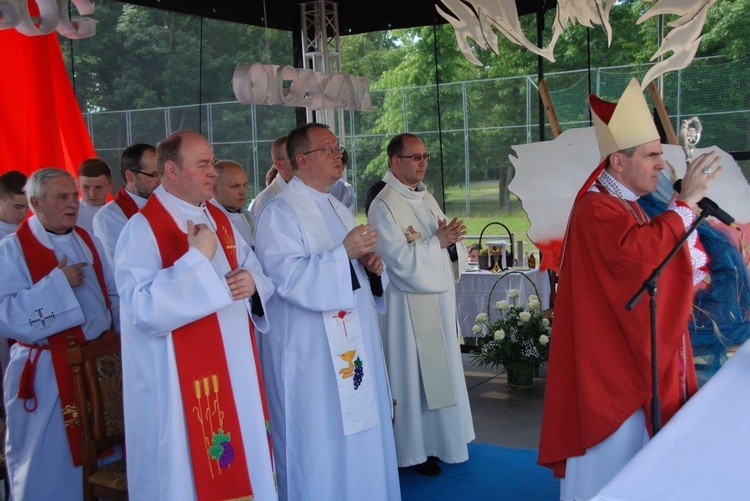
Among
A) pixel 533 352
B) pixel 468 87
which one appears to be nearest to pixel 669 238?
pixel 533 352

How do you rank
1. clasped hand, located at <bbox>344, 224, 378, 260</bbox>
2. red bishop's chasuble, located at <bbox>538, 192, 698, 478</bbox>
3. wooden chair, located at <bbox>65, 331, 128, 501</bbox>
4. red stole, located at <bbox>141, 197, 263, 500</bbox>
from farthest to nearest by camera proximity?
1. clasped hand, located at <bbox>344, 224, 378, 260</bbox>
2. wooden chair, located at <bbox>65, 331, 128, 501</bbox>
3. red stole, located at <bbox>141, 197, 263, 500</bbox>
4. red bishop's chasuble, located at <bbox>538, 192, 698, 478</bbox>

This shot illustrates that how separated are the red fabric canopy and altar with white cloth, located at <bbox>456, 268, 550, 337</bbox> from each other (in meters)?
4.15

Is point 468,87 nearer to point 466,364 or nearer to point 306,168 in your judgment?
point 466,364

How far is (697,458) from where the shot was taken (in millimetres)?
1909

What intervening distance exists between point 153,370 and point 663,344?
201 centimetres

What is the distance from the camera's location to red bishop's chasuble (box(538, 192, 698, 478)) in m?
3.02

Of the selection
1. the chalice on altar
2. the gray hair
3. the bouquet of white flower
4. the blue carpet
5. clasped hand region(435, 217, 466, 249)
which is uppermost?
the gray hair

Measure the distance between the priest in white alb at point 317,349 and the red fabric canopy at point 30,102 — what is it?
3.02 meters

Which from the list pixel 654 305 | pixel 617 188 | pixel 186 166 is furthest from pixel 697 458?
pixel 186 166

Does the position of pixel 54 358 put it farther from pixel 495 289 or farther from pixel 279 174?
pixel 495 289

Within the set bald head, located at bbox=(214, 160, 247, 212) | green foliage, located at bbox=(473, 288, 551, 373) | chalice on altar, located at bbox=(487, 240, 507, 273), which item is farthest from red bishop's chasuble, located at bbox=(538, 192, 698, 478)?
chalice on altar, located at bbox=(487, 240, 507, 273)

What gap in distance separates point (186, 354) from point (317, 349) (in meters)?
0.88

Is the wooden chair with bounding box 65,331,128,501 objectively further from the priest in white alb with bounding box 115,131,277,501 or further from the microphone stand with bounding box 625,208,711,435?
the microphone stand with bounding box 625,208,711,435

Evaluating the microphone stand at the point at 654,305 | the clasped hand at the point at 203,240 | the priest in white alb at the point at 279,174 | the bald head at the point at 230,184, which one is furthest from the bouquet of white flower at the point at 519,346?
the clasped hand at the point at 203,240
